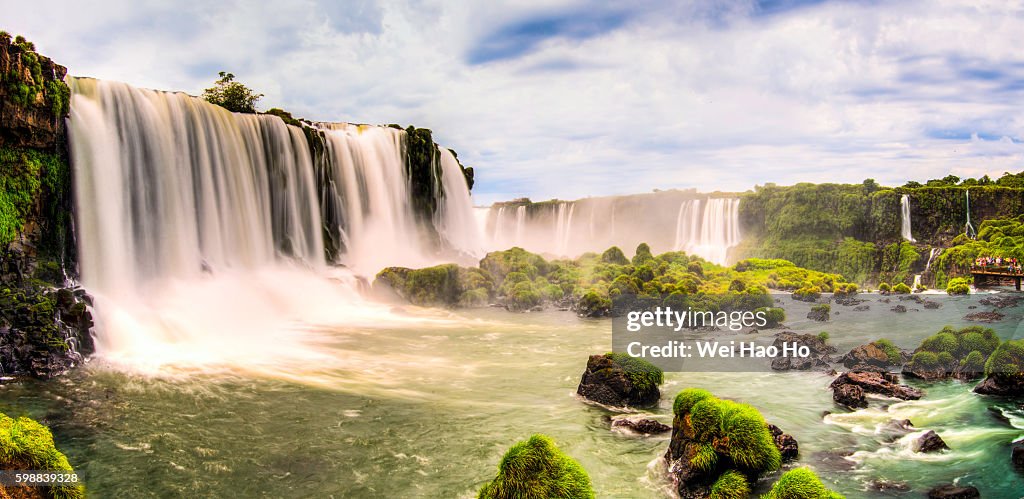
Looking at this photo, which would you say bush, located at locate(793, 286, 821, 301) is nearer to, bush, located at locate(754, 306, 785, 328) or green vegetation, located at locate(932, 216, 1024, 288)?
bush, located at locate(754, 306, 785, 328)

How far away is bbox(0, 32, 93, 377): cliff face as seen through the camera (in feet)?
48.0

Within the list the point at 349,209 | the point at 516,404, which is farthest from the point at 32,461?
the point at 349,209

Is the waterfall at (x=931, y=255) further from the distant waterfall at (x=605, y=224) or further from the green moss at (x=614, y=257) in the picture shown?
the green moss at (x=614, y=257)

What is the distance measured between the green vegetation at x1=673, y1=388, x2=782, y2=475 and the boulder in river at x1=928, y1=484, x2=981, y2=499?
1.92 meters

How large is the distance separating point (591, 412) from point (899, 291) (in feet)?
95.6

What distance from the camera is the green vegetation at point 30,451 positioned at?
709cm

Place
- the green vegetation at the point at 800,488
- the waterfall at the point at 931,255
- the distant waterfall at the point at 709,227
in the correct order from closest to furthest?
the green vegetation at the point at 800,488 → the waterfall at the point at 931,255 → the distant waterfall at the point at 709,227

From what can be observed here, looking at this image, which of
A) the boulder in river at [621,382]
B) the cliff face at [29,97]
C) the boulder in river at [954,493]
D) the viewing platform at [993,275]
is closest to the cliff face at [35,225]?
the cliff face at [29,97]

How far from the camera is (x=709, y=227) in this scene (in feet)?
174

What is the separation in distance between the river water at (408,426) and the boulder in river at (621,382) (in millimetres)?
367

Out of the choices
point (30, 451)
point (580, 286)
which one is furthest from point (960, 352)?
point (30, 451)

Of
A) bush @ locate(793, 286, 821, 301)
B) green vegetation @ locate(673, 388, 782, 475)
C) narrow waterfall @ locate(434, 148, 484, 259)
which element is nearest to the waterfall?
bush @ locate(793, 286, 821, 301)

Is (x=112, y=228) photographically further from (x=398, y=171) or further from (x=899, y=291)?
(x=899, y=291)

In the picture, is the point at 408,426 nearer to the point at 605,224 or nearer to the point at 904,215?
the point at 904,215
